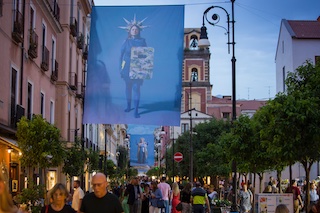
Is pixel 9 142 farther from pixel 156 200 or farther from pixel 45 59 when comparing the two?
pixel 45 59

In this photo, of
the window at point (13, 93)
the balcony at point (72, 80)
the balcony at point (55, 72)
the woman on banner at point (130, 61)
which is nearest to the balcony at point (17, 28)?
the window at point (13, 93)

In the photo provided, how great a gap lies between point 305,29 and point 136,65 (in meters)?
31.3

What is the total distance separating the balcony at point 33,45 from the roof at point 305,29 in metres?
24.1

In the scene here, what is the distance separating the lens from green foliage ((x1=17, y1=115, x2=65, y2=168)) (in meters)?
20.8

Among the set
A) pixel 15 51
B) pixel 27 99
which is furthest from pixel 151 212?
pixel 15 51

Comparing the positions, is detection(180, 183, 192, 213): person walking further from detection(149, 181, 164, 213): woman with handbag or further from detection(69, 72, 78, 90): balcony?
detection(69, 72, 78, 90): balcony

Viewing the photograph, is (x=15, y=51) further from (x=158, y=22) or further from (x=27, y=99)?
(x=158, y=22)

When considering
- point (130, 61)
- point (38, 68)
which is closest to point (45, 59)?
point (38, 68)

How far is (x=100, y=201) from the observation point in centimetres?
837

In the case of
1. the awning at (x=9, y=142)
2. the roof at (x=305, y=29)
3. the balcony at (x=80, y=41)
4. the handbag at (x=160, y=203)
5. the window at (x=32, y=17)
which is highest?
the roof at (x=305, y=29)

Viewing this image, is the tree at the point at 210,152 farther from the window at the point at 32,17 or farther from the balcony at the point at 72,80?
the window at the point at 32,17

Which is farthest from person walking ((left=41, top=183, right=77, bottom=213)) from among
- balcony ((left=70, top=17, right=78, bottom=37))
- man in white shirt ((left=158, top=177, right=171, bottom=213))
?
balcony ((left=70, top=17, right=78, bottom=37))

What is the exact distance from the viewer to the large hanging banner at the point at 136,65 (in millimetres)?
17312

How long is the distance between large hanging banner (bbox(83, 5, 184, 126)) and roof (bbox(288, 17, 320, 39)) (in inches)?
1141
